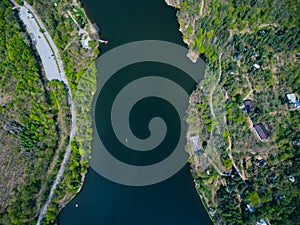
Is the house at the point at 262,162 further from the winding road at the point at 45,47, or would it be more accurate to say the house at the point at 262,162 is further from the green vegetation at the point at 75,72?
the winding road at the point at 45,47

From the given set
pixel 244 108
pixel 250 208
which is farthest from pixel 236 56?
pixel 250 208

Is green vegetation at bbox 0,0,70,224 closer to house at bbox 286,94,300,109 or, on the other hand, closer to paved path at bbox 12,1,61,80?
paved path at bbox 12,1,61,80

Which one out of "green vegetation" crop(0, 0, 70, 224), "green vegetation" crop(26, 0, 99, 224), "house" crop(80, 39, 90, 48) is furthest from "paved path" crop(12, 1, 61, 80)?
"house" crop(80, 39, 90, 48)

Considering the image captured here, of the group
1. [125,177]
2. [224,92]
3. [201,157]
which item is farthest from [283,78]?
[125,177]

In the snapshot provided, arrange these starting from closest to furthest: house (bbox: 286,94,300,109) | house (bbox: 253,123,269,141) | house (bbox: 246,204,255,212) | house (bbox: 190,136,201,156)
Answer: house (bbox: 246,204,255,212) → house (bbox: 253,123,269,141) → house (bbox: 190,136,201,156) → house (bbox: 286,94,300,109)

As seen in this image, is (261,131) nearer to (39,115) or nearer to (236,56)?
(236,56)

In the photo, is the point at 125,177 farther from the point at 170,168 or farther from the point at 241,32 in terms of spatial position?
the point at 241,32
